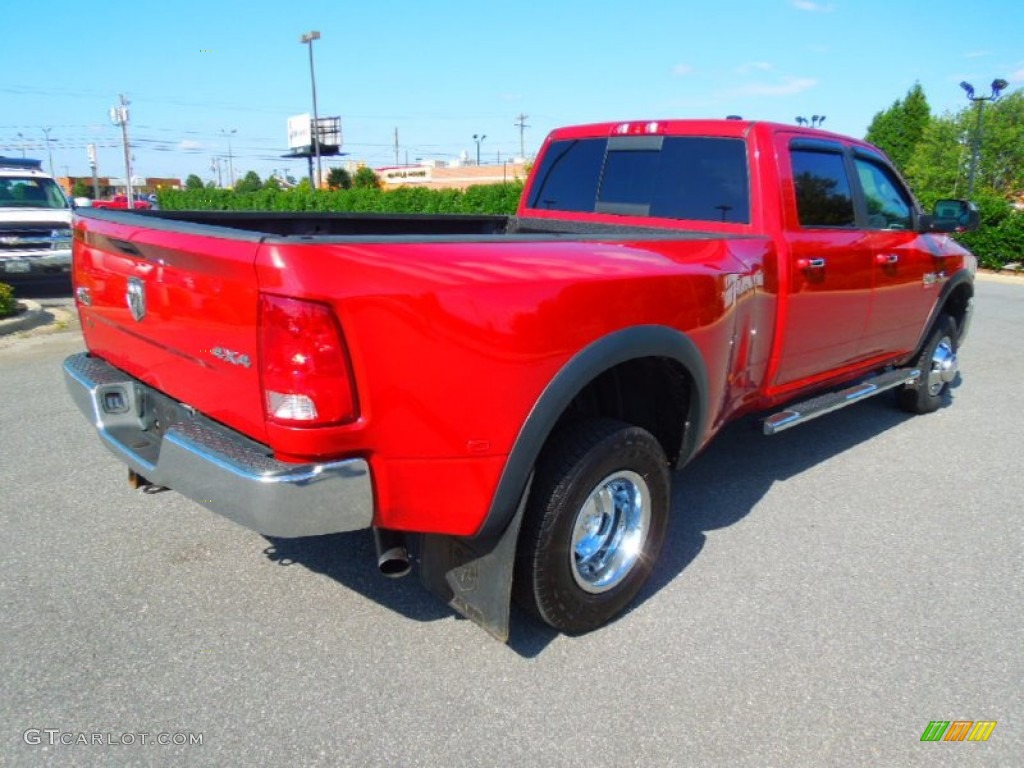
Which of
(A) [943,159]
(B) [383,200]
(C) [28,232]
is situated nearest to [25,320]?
(C) [28,232]

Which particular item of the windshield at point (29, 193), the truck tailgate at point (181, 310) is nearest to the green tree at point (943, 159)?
the windshield at point (29, 193)

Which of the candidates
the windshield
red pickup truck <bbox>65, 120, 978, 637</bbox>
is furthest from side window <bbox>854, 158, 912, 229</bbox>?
the windshield

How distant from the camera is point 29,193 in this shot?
11.3m

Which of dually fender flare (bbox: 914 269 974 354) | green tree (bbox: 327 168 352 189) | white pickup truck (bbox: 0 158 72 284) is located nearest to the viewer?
dually fender flare (bbox: 914 269 974 354)

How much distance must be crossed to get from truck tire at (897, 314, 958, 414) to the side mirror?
2.79 feet

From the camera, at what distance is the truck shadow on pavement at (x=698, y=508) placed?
116 inches

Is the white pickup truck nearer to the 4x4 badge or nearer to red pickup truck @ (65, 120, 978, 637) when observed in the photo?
red pickup truck @ (65, 120, 978, 637)

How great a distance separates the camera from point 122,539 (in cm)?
335

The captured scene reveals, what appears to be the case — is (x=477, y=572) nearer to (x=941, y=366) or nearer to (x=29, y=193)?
(x=941, y=366)

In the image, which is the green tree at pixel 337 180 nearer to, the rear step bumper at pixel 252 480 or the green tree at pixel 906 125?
the green tree at pixel 906 125

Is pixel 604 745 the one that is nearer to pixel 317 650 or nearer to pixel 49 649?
pixel 317 650

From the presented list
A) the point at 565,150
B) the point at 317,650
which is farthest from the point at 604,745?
the point at 565,150

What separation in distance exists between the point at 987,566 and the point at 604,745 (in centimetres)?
221

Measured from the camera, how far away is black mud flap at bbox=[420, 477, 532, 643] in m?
2.40
